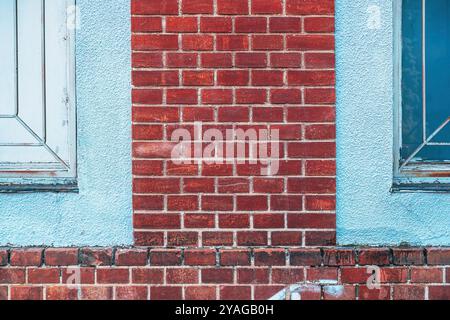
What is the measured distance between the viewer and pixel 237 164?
9.00 feet

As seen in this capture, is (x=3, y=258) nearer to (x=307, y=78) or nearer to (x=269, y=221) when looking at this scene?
(x=269, y=221)

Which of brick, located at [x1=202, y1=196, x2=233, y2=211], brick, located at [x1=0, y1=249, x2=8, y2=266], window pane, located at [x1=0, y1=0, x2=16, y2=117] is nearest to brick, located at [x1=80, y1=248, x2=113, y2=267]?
brick, located at [x1=0, y1=249, x2=8, y2=266]

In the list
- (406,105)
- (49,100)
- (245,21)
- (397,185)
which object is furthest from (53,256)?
(406,105)

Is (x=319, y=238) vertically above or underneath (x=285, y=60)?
underneath

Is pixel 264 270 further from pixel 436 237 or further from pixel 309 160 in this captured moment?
pixel 436 237

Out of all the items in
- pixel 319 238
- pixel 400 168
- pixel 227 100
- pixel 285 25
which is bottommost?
pixel 319 238

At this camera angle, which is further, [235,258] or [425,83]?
[425,83]

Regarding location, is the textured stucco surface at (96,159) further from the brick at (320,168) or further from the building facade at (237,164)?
the brick at (320,168)

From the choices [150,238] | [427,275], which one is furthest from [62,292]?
[427,275]

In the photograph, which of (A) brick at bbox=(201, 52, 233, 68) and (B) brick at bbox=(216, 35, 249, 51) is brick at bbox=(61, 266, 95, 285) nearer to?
(A) brick at bbox=(201, 52, 233, 68)

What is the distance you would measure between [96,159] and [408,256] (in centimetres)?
160

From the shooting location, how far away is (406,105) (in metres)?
2.91

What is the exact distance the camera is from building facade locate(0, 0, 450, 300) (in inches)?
108
